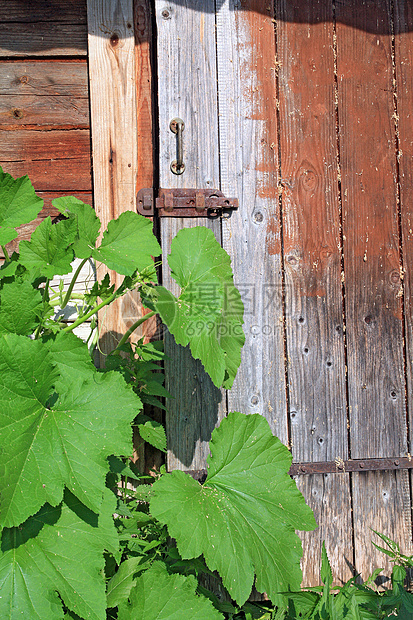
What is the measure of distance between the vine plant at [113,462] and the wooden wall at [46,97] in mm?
457

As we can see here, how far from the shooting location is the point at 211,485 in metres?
1.36

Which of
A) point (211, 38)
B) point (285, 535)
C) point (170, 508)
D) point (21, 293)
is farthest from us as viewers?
point (211, 38)

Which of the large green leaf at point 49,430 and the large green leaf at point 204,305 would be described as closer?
the large green leaf at point 49,430

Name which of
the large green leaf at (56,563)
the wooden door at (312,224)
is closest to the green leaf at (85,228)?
the wooden door at (312,224)

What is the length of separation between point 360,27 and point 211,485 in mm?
1814

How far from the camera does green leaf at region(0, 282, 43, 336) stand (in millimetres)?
1067

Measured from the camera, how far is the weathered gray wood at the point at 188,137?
1662 mm

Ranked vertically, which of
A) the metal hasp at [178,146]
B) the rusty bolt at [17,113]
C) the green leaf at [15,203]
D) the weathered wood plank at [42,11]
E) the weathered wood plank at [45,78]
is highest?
the weathered wood plank at [42,11]

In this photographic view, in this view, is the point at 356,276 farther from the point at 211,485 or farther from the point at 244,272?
the point at 211,485

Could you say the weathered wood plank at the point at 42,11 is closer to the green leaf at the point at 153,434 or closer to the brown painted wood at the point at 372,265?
the brown painted wood at the point at 372,265

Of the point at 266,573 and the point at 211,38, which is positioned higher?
the point at 211,38

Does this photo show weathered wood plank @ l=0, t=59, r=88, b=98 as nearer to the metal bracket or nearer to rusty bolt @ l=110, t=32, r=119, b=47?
rusty bolt @ l=110, t=32, r=119, b=47

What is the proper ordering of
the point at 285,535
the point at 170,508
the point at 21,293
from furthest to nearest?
the point at 285,535 < the point at 170,508 < the point at 21,293

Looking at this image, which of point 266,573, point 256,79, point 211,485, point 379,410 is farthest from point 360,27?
point 266,573
